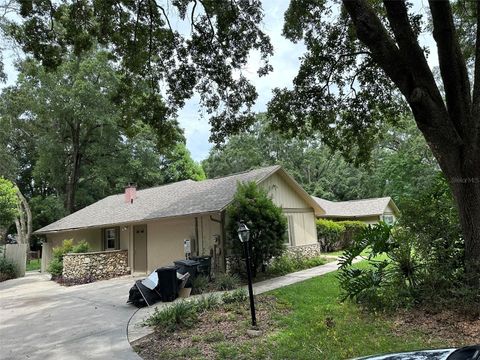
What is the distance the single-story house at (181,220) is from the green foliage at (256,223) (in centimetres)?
75

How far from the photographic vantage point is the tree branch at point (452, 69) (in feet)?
20.0

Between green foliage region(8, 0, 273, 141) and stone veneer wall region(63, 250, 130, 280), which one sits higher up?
green foliage region(8, 0, 273, 141)

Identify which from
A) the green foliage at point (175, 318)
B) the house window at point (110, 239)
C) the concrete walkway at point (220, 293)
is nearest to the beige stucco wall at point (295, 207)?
the concrete walkway at point (220, 293)

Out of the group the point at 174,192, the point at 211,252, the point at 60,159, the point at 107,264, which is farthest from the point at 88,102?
the point at 211,252

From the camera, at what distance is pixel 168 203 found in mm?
17828

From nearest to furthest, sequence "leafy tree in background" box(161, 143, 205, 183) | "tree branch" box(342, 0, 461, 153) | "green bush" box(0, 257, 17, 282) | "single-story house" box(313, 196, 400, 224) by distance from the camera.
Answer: "tree branch" box(342, 0, 461, 153) < "green bush" box(0, 257, 17, 282) < "single-story house" box(313, 196, 400, 224) < "leafy tree in background" box(161, 143, 205, 183)

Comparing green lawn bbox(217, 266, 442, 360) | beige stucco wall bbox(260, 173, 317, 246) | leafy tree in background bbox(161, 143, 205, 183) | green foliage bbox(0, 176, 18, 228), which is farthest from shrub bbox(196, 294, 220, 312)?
leafy tree in background bbox(161, 143, 205, 183)

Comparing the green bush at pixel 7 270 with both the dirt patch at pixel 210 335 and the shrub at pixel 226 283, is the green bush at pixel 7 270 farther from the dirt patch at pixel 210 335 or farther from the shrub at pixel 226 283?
the dirt patch at pixel 210 335

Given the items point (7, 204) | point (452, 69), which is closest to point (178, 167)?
point (7, 204)

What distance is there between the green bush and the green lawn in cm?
1774

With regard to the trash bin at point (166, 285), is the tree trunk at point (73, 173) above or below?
above

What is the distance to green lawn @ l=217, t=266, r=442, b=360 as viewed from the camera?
551 centimetres

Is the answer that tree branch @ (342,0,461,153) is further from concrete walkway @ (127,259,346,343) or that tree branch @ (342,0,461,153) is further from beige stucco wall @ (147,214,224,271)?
beige stucco wall @ (147,214,224,271)

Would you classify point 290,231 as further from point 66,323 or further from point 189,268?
point 66,323
